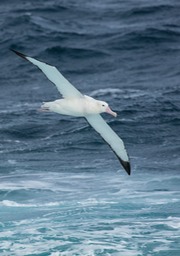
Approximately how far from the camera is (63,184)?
29406mm

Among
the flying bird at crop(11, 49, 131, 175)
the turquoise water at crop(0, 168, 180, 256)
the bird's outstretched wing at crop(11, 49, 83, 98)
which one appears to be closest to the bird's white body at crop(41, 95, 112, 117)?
the flying bird at crop(11, 49, 131, 175)

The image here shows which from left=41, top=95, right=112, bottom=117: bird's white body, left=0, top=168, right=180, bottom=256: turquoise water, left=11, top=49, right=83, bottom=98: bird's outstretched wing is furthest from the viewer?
left=0, top=168, right=180, bottom=256: turquoise water

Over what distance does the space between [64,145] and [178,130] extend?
422 centimetres

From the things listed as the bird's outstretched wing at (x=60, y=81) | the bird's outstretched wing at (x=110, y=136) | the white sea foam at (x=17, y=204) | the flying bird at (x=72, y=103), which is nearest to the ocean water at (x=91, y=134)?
the white sea foam at (x=17, y=204)

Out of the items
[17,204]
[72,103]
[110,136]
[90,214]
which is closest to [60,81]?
[72,103]

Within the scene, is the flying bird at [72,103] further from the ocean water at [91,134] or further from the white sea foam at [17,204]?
the white sea foam at [17,204]

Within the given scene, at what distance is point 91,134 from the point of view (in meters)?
34.2

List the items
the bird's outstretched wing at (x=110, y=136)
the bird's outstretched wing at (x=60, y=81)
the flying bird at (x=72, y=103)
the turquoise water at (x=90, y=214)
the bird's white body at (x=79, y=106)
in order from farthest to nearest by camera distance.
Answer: the bird's outstretched wing at (x=110, y=136) → the turquoise water at (x=90, y=214) → the bird's white body at (x=79, y=106) → the flying bird at (x=72, y=103) → the bird's outstretched wing at (x=60, y=81)

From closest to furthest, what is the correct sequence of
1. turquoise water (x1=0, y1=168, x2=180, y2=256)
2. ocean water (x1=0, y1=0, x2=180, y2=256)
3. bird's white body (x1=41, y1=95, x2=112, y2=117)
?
bird's white body (x1=41, y1=95, x2=112, y2=117), turquoise water (x1=0, y1=168, x2=180, y2=256), ocean water (x1=0, y1=0, x2=180, y2=256)

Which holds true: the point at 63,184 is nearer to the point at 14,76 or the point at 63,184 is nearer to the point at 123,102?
the point at 123,102

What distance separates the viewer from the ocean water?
26.0 meters

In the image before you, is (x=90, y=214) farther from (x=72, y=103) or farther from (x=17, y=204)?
(x=72, y=103)

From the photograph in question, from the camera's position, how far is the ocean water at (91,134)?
85.3 feet

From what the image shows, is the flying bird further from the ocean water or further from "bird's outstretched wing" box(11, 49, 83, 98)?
the ocean water
